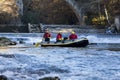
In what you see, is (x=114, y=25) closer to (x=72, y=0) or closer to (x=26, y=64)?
(x=72, y=0)

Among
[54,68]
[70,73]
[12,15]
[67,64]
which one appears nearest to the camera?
[70,73]

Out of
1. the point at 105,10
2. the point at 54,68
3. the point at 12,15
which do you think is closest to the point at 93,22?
the point at 105,10

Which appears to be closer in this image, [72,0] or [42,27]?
[42,27]

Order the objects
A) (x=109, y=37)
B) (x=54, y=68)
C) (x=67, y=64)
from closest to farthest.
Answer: (x=54, y=68)
(x=67, y=64)
(x=109, y=37)

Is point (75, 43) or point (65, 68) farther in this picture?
point (75, 43)

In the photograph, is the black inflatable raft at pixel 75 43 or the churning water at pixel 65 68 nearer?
the churning water at pixel 65 68

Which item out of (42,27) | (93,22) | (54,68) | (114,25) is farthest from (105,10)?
(54,68)

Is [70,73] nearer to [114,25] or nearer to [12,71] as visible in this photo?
[12,71]

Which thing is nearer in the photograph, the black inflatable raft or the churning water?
the churning water

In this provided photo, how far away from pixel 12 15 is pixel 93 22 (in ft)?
38.9

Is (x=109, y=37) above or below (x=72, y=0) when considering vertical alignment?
below

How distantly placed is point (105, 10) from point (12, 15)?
514 inches

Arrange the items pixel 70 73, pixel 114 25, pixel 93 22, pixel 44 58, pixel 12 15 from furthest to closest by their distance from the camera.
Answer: pixel 12 15
pixel 93 22
pixel 114 25
pixel 44 58
pixel 70 73

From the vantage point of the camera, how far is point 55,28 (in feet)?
159
